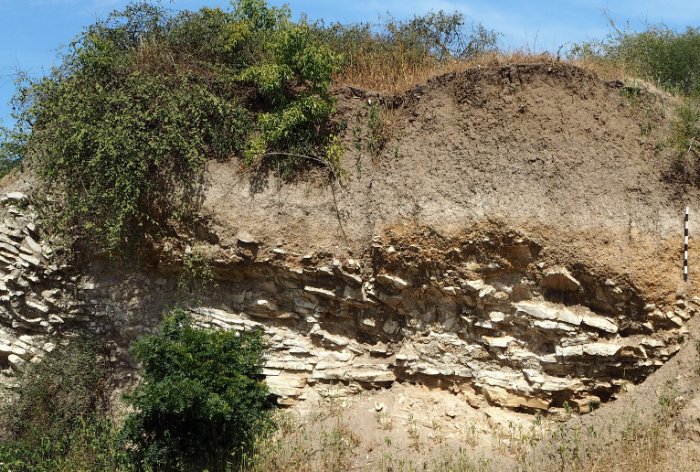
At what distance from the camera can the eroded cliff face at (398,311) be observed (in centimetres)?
886

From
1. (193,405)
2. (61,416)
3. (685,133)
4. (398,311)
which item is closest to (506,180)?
(398,311)

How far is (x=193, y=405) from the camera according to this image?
852cm

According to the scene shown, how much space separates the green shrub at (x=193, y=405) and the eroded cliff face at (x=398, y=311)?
2.59 feet

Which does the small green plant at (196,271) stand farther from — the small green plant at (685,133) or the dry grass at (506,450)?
the small green plant at (685,133)

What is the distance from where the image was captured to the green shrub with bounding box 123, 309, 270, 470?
8625mm

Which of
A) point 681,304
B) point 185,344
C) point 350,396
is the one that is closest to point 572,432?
point 681,304

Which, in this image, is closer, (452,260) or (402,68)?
(452,260)

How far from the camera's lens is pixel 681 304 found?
8.86 metres

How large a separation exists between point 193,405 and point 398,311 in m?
2.68

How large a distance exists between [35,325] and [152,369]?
2851 mm

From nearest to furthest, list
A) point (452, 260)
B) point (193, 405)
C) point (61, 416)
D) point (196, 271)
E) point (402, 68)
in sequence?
point (193, 405) → point (452, 260) → point (196, 271) → point (61, 416) → point (402, 68)

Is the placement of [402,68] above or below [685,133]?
above

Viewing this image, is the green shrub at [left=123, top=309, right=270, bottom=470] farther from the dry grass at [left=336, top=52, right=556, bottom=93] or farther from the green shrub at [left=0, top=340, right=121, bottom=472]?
the dry grass at [left=336, top=52, right=556, bottom=93]

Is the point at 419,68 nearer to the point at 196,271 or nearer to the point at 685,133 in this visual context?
the point at 685,133
